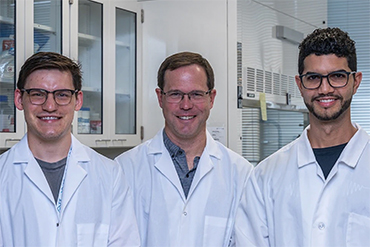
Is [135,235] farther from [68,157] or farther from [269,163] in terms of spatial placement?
[269,163]

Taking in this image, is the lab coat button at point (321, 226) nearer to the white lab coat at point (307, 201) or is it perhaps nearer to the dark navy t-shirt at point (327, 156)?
the white lab coat at point (307, 201)

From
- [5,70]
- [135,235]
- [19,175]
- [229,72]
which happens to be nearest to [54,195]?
[19,175]

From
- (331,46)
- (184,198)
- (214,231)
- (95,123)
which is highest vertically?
(331,46)

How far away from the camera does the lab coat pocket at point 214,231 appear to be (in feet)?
6.73

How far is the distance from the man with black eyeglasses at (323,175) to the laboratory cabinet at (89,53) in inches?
52.1

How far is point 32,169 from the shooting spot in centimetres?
183

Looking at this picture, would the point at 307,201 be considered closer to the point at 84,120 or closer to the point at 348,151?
the point at 348,151

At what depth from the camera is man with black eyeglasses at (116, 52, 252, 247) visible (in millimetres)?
2059

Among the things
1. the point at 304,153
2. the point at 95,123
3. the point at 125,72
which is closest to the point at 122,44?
the point at 125,72

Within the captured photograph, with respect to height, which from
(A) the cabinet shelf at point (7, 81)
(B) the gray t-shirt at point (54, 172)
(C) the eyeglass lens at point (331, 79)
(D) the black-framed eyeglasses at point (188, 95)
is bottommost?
(B) the gray t-shirt at point (54, 172)

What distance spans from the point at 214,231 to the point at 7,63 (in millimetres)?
1285

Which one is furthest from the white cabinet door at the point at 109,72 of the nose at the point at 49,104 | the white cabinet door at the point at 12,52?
the nose at the point at 49,104

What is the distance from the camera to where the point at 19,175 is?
184 centimetres

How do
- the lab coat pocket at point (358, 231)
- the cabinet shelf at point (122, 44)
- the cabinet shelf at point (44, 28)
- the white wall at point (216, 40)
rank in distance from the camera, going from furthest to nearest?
the cabinet shelf at point (122, 44) → the white wall at point (216, 40) → the cabinet shelf at point (44, 28) → the lab coat pocket at point (358, 231)
